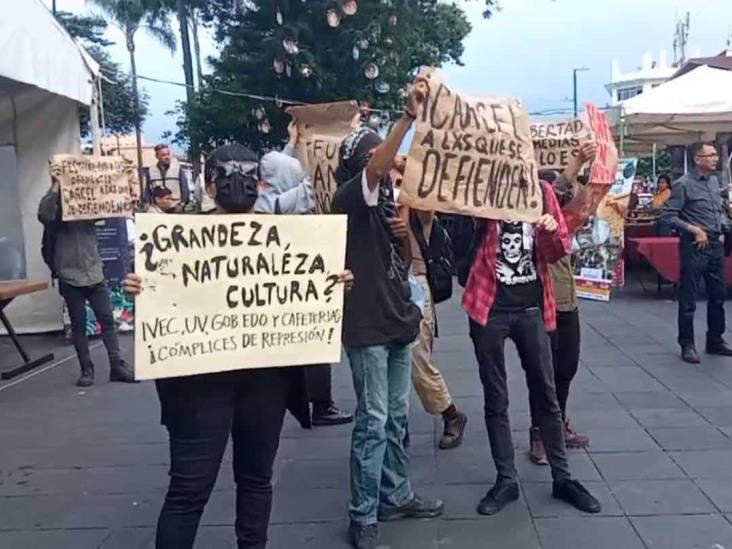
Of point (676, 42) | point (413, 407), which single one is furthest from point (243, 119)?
point (676, 42)

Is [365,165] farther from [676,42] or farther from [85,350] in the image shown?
[676,42]

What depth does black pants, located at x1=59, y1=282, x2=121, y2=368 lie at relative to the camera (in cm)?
741

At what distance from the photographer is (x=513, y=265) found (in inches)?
164

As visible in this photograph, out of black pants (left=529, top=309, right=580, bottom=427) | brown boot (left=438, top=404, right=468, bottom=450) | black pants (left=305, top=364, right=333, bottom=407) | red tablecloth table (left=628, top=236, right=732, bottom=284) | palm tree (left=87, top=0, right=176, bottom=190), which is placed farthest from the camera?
palm tree (left=87, top=0, right=176, bottom=190)

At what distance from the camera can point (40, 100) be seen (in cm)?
919

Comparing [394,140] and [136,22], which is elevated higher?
[136,22]

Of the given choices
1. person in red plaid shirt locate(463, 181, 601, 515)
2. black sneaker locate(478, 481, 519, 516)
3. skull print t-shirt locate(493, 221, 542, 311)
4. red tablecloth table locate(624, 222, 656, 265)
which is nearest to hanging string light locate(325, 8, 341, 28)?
red tablecloth table locate(624, 222, 656, 265)

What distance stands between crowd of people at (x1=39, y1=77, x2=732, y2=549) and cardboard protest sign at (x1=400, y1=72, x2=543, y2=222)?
0.13 metres

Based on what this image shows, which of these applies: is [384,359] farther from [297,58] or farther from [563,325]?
[297,58]

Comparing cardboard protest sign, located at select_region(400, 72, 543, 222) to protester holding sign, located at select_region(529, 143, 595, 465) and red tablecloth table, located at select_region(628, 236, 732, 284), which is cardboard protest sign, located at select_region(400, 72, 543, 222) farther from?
red tablecloth table, located at select_region(628, 236, 732, 284)

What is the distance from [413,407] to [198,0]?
22241 mm

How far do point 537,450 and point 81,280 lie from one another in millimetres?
4125

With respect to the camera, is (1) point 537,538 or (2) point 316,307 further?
(1) point 537,538

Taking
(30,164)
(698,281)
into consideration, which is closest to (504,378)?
(698,281)
